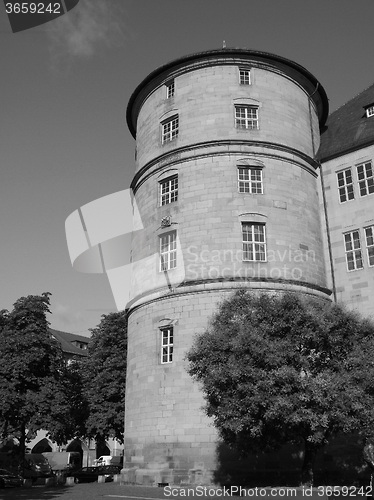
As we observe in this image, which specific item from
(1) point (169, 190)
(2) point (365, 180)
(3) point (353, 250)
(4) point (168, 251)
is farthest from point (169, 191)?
(2) point (365, 180)

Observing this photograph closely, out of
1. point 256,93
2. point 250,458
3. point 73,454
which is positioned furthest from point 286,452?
point 73,454

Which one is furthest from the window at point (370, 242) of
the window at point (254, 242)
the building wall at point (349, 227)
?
the window at point (254, 242)

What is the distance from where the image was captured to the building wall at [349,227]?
27.5 metres

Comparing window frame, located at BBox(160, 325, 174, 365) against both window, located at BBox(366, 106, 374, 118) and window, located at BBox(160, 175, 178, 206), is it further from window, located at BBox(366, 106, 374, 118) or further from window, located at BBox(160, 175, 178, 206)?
window, located at BBox(366, 106, 374, 118)

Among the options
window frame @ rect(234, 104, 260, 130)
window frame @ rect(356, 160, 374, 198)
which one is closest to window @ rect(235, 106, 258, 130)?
window frame @ rect(234, 104, 260, 130)

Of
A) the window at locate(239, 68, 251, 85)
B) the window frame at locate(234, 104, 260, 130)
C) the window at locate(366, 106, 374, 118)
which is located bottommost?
the window frame at locate(234, 104, 260, 130)

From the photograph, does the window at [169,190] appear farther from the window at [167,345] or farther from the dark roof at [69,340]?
the dark roof at [69,340]

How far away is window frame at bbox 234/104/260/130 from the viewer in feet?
98.3

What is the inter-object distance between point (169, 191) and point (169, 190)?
8cm

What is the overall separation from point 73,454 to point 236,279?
3828 cm

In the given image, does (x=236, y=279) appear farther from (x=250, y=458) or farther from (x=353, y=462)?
(x=353, y=462)

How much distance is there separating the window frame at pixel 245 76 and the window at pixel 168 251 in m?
10.3

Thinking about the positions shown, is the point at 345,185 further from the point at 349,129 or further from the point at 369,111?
the point at 369,111

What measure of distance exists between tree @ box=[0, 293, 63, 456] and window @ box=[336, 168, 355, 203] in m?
22.4
